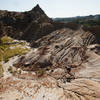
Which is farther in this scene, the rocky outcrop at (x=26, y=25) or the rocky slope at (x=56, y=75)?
the rocky outcrop at (x=26, y=25)

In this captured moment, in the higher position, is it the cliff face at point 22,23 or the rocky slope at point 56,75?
the cliff face at point 22,23

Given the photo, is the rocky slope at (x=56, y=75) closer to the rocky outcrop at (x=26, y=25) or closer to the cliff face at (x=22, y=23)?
the rocky outcrop at (x=26, y=25)

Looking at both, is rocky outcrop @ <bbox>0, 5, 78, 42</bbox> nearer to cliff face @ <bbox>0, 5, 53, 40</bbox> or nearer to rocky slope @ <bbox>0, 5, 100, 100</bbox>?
cliff face @ <bbox>0, 5, 53, 40</bbox>

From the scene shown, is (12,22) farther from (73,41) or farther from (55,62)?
(55,62)

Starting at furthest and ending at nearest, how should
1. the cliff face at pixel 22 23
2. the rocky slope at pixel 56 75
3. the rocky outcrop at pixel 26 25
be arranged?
the cliff face at pixel 22 23 → the rocky outcrop at pixel 26 25 → the rocky slope at pixel 56 75

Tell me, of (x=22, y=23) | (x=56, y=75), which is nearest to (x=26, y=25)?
(x=22, y=23)

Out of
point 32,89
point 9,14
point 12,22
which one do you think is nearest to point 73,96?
point 32,89

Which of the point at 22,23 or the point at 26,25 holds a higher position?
the point at 22,23

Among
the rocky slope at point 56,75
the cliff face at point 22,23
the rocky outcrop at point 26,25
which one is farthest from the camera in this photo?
the cliff face at point 22,23

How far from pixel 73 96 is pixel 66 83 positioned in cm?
247

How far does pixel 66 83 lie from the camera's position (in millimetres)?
12312

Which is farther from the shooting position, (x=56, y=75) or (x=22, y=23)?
(x=22, y=23)

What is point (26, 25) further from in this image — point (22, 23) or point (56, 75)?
point (56, 75)

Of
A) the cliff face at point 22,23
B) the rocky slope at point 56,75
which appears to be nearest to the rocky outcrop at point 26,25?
the cliff face at point 22,23
